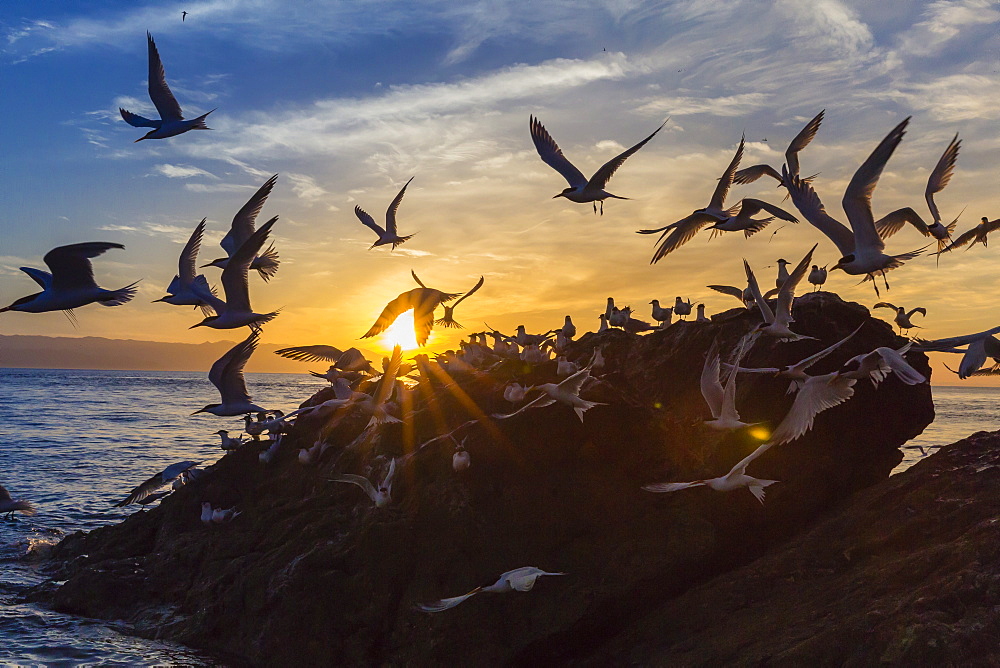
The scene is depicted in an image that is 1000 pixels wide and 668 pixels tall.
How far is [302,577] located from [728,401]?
545 centimetres

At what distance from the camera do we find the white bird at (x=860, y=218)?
382 inches

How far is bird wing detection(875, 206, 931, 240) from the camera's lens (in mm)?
12102

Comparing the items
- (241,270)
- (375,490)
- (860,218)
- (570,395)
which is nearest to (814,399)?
(570,395)

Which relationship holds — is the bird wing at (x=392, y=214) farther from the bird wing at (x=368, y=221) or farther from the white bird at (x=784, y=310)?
the white bird at (x=784, y=310)

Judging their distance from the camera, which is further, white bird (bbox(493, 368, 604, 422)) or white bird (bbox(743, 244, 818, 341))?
white bird (bbox(743, 244, 818, 341))

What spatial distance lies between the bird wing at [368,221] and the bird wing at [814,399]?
11948mm

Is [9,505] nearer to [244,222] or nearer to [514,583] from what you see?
[244,222]

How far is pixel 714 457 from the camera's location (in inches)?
376

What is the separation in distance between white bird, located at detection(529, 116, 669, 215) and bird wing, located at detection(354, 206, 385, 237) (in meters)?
5.18

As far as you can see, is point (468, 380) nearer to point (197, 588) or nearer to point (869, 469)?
point (197, 588)

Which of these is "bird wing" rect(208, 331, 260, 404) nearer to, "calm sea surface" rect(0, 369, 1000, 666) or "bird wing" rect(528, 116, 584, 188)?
"calm sea surface" rect(0, 369, 1000, 666)

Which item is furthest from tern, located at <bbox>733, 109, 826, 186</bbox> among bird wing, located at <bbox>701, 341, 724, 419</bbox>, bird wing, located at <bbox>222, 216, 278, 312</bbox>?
bird wing, located at <bbox>222, 216, 278, 312</bbox>

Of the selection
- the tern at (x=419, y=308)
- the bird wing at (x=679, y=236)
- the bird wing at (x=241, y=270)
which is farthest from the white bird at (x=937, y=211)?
the bird wing at (x=241, y=270)

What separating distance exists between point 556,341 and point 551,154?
433 cm
